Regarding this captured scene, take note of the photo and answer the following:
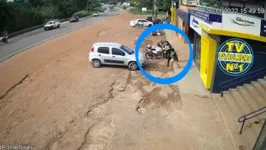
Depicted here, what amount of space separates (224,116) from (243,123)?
4.32 ft

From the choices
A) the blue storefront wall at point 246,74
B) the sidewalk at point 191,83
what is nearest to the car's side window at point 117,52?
the sidewalk at point 191,83

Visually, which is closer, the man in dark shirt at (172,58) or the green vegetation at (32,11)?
the man in dark shirt at (172,58)

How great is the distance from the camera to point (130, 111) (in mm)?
10961

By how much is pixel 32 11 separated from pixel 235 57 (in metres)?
A: 48.3

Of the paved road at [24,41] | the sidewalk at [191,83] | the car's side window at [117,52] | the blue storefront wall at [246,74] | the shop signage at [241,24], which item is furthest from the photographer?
the paved road at [24,41]

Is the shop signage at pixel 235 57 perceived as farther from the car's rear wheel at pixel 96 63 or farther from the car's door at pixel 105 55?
the car's rear wheel at pixel 96 63

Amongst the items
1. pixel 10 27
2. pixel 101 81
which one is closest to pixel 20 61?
pixel 101 81

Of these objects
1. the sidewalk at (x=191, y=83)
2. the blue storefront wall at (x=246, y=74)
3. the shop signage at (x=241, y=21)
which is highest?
the shop signage at (x=241, y=21)

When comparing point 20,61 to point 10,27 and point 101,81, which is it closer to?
A: point 101,81

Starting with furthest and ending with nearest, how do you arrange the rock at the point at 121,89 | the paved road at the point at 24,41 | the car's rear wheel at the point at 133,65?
the paved road at the point at 24,41 → the car's rear wheel at the point at 133,65 → the rock at the point at 121,89

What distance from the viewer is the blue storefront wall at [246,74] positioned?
11.4m

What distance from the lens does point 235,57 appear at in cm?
1177

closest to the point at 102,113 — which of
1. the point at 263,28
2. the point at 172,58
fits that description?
the point at 263,28

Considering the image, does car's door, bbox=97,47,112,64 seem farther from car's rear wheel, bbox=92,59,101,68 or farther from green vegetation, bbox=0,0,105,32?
green vegetation, bbox=0,0,105,32
